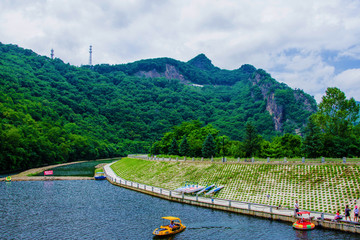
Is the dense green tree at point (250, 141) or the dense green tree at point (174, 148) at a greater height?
the dense green tree at point (250, 141)

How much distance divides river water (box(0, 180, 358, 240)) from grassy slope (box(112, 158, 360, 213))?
5.20m

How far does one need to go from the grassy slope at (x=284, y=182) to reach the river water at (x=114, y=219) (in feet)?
17.1

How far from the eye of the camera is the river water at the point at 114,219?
2628 cm

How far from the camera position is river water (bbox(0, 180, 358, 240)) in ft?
86.2

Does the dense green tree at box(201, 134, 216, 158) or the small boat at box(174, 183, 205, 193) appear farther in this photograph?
the dense green tree at box(201, 134, 216, 158)

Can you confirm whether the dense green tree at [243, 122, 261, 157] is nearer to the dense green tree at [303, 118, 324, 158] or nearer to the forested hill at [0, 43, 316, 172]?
the dense green tree at [303, 118, 324, 158]

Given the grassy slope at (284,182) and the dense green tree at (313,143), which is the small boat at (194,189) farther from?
the dense green tree at (313,143)

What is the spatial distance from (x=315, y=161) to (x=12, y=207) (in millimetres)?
39960

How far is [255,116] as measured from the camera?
7633 inches

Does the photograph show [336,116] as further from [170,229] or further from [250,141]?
[170,229]

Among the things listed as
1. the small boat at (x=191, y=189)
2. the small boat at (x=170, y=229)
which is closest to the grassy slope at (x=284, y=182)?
the small boat at (x=191, y=189)

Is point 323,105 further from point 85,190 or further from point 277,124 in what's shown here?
point 277,124

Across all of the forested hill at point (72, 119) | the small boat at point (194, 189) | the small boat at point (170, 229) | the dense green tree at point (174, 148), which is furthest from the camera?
the forested hill at point (72, 119)

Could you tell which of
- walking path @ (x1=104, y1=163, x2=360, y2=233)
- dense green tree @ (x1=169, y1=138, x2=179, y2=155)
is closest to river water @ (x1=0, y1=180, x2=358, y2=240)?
walking path @ (x1=104, y1=163, x2=360, y2=233)
